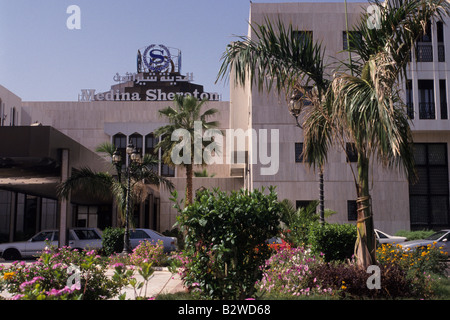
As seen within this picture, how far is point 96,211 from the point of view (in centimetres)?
4362

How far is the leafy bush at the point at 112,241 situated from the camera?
21.0m

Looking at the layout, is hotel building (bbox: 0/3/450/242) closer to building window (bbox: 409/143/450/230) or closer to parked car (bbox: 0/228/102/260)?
building window (bbox: 409/143/450/230)

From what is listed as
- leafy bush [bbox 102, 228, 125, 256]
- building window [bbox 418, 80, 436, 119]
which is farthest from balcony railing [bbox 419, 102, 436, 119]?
leafy bush [bbox 102, 228, 125, 256]

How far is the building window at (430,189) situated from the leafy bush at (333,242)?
18.7 m

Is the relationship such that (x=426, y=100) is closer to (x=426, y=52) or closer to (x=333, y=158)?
(x=426, y=52)

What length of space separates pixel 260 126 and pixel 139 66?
34.0 meters

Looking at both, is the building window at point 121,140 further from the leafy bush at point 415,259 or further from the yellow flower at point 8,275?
the yellow flower at point 8,275

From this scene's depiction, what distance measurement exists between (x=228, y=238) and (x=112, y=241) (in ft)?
51.4

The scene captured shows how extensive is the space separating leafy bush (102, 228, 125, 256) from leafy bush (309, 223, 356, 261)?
1153cm

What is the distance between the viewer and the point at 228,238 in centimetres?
642

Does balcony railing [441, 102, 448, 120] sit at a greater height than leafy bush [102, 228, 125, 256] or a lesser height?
greater

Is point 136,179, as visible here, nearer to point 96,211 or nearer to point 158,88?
point 96,211

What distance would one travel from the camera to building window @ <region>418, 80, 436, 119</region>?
27688 millimetres
